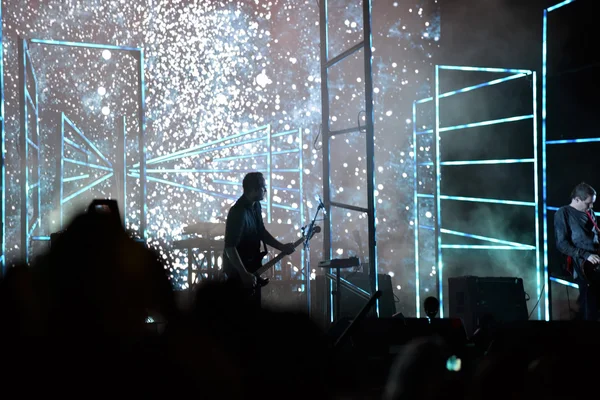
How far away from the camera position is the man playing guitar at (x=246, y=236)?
5.54 m

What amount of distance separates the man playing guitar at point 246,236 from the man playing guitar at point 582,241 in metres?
3.12

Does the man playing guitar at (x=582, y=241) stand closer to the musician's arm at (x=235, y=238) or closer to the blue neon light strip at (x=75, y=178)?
the musician's arm at (x=235, y=238)

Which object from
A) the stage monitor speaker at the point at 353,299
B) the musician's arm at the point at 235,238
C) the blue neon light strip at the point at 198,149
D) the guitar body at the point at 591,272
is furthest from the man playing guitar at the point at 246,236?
the blue neon light strip at the point at 198,149

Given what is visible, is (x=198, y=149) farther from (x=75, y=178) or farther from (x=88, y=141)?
(x=75, y=178)

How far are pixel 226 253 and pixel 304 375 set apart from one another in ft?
13.0

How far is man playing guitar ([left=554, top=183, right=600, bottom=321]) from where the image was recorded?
21.5 ft

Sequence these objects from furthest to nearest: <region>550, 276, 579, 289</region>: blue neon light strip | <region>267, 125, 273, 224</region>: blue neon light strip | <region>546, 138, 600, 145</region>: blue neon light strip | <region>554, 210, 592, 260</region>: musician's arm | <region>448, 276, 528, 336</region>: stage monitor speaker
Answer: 1. <region>267, 125, 273, 224</region>: blue neon light strip
2. <region>550, 276, 579, 289</region>: blue neon light strip
3. <region>448, 276, 528, 336</region>: stage monitor speaker
4. <region>554, 210, 592, 260</region>: musician's arm
5. <region>546, 138, 600, 145</region>: blue neon light strip

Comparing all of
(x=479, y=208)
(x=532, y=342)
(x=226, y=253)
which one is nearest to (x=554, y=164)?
(x=479, y=208)

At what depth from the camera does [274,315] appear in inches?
75.3

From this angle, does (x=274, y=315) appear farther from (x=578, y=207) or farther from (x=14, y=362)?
(x=578, y=207)

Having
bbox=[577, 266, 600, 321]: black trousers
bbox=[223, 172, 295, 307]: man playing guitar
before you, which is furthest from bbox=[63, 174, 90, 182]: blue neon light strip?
bbox=[577, 266, 600, 321]: black trousers

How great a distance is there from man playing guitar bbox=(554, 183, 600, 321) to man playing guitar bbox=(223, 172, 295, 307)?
3.12 metres

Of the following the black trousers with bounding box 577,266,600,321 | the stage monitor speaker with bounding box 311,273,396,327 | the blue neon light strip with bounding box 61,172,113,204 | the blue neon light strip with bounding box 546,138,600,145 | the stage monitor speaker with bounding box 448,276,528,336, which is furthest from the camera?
the blue neon light strip with bounding box 61,172,113,204

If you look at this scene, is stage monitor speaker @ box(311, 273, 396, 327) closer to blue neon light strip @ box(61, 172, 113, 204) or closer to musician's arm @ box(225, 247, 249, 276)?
musician's arm @ box(225, 247, 249, 276)
